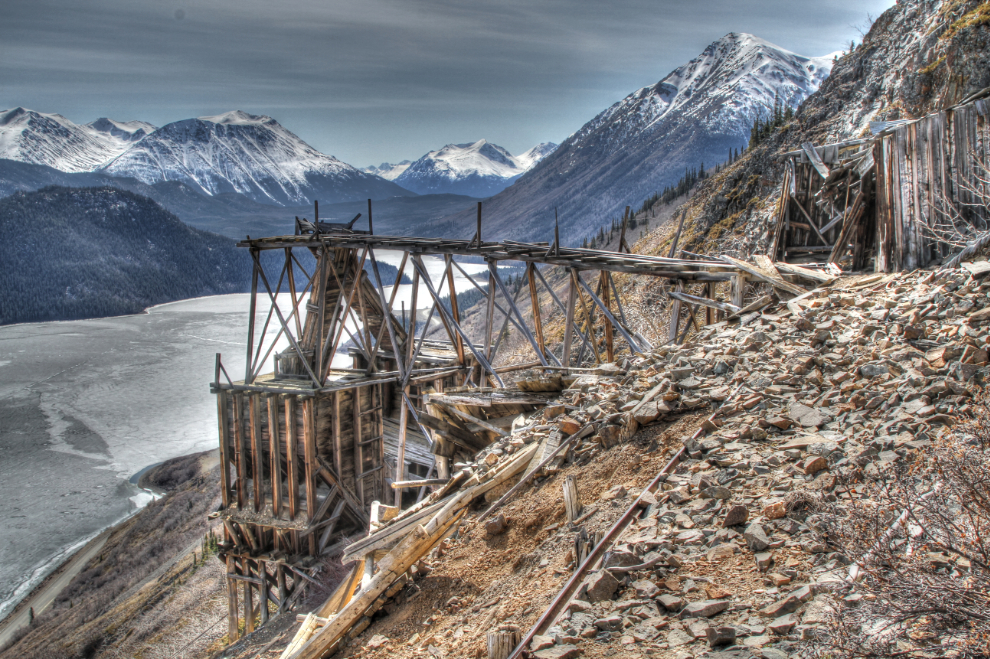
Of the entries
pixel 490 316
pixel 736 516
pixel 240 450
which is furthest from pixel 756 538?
pixel 240 450

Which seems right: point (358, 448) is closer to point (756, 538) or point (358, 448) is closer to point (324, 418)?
point (324, 418)

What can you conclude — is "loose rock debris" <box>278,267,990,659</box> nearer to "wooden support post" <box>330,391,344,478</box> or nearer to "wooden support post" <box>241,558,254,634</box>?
"wooden support post" <box>330,391,344,478</box>

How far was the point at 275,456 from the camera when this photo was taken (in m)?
14.8

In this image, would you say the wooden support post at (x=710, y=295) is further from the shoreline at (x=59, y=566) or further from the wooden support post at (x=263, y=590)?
the shoreline at (x=59, y=566)

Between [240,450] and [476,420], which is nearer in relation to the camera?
[476,420]

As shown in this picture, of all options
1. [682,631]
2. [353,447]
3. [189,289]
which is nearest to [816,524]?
[682,631]

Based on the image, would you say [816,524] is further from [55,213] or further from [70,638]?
[55,213]

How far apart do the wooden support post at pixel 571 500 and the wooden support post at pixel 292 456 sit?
10981 millimetres

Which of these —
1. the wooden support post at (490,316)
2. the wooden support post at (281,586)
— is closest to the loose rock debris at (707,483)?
the wooden support post at (490,316)

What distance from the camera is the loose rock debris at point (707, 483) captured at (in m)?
3.44

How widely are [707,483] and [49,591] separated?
31.6m

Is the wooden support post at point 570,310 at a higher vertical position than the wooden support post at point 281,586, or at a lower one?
higher

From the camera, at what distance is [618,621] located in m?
3.47

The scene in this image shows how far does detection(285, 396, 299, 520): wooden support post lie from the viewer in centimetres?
1459
